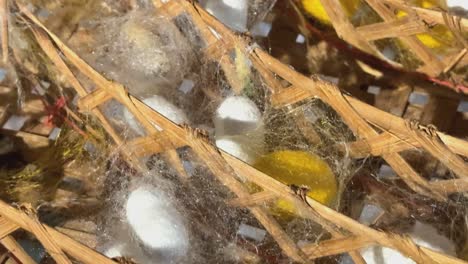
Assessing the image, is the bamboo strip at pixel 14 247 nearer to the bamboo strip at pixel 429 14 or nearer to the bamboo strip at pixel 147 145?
the bamboo strip at pixel 147 145

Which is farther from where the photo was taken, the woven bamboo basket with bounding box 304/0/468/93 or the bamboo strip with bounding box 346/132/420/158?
the woven bamboo basket with bounding box 304/0/468/93

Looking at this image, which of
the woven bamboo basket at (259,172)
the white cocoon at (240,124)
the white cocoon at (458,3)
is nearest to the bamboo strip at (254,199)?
the woven bamboo basket at (259,172)

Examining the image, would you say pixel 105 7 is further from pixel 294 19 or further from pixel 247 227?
pixel 247 227

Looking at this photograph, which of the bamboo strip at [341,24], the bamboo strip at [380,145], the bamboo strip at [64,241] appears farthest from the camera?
the bamboo strip at [341,24]

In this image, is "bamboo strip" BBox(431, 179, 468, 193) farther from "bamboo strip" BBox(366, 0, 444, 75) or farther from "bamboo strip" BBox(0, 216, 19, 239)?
"bamboo strip" BBox(0, 216, 19, 239)

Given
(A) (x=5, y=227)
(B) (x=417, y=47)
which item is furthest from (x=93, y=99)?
(B) (x=417, y=47)

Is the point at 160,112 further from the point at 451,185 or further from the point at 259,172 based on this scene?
the point at 451,185

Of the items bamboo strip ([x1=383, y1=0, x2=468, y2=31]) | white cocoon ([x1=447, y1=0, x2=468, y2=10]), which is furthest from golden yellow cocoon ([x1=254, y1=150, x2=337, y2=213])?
white cocoon ([x1=447, y1=0, x2=468, y2=10])
